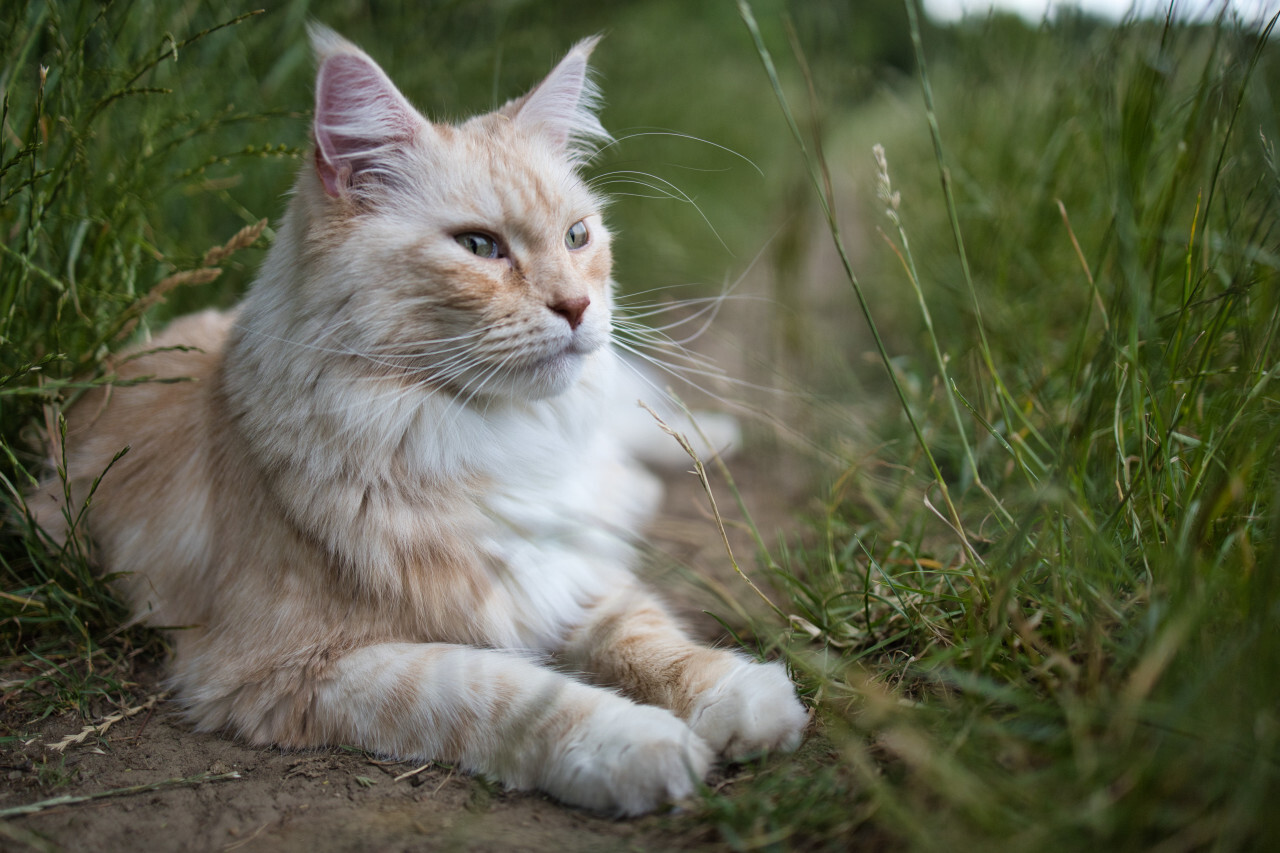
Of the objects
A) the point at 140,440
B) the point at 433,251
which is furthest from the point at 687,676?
the point at 140,440

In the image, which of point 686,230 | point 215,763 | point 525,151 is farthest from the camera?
point 686,230

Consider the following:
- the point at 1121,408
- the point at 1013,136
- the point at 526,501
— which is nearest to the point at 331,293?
the point at 526,501

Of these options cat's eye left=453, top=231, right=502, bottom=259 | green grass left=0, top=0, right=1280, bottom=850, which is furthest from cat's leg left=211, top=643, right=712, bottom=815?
cat's eye left=453, top=231, right=502, bottom=259

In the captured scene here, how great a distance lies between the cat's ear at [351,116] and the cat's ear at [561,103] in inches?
12.8

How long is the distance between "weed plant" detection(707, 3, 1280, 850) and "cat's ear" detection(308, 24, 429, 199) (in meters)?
0.75

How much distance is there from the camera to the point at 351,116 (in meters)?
1.61

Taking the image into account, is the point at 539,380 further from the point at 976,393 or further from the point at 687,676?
the point at 976,393

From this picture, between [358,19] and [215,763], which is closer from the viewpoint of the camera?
[215,763]

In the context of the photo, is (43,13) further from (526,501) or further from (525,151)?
(526,501)

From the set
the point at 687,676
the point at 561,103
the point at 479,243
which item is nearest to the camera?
the point at 687,676

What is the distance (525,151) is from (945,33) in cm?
327

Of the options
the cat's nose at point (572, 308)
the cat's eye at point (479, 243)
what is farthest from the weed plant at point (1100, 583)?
the cat's eye at point (479, 243)

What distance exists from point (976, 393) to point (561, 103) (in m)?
1.44

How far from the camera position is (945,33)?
13.4ft
